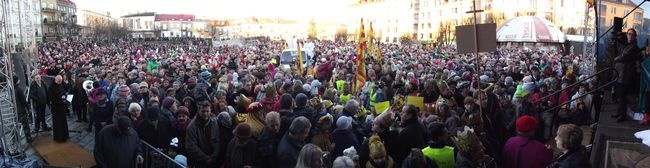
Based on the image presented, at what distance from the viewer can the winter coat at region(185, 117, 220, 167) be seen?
5.91 m

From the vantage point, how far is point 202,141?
6000mm

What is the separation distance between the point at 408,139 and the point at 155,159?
3220mm

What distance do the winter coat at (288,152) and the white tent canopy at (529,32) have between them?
1413cm

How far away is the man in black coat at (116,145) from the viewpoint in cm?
608

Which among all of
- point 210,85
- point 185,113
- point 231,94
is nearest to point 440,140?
point 185,113

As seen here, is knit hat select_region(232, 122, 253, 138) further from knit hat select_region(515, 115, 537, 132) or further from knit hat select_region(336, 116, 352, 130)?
knit hat select_region(515, 115, 537, 132)

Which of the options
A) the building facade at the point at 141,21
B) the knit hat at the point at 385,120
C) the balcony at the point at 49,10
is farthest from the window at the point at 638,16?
the building facade at the point at 141,21

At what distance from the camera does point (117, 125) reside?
6094 millimetres

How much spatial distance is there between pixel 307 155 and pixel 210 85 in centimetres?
794

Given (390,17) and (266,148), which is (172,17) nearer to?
(390,17)

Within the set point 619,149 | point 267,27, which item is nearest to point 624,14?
point 619,149

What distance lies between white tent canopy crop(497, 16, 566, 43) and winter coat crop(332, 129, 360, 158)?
1329 cm

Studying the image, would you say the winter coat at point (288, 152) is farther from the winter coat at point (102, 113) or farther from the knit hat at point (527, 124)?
the winter coat at point (102, 113)

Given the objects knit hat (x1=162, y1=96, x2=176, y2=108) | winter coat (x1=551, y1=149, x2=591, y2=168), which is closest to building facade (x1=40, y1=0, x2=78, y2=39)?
knit hat (x1=162, y1=96, x2=176, y2=108)
